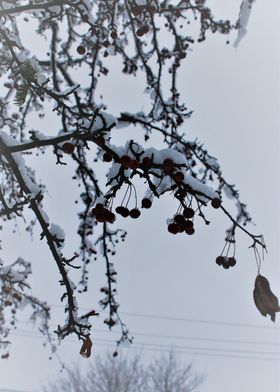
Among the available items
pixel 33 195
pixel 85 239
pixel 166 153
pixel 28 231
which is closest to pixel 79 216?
pixel 85 239

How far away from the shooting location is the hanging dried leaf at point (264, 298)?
5.88 ft

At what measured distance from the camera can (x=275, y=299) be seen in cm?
181

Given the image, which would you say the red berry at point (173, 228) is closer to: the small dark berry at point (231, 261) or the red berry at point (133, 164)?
the red berry at point (133, 164)

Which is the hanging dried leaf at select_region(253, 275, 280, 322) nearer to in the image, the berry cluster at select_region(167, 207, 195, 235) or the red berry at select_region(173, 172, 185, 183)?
the berry cluster at select_region(167, 207, 195, 235)

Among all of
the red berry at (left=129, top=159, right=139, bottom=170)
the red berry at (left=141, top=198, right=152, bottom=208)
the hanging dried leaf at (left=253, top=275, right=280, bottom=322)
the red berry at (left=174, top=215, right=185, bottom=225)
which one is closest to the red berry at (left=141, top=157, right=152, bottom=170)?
the red berry at (left=129, top=159, right=139, bottom=170)

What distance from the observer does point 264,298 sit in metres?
1.83

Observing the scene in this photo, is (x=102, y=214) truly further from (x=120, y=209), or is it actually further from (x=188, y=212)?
(x=188, y=212)

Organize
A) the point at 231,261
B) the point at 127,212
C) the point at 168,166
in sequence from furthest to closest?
the point at 231,261, the point at 127,212, the point at 168,166

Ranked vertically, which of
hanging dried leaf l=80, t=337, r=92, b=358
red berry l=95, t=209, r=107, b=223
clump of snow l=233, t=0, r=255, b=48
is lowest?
hanging dried leaf l=80, t=337, r=92, b=358

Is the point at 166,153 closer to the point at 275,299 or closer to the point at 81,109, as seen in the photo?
the point at 275,299

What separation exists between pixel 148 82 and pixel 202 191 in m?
4.18

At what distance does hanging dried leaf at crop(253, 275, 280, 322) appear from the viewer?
70.6 inches

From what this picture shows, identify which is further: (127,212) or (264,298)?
(127,212)

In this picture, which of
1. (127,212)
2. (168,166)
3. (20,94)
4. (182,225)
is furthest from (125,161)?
(20,94)
